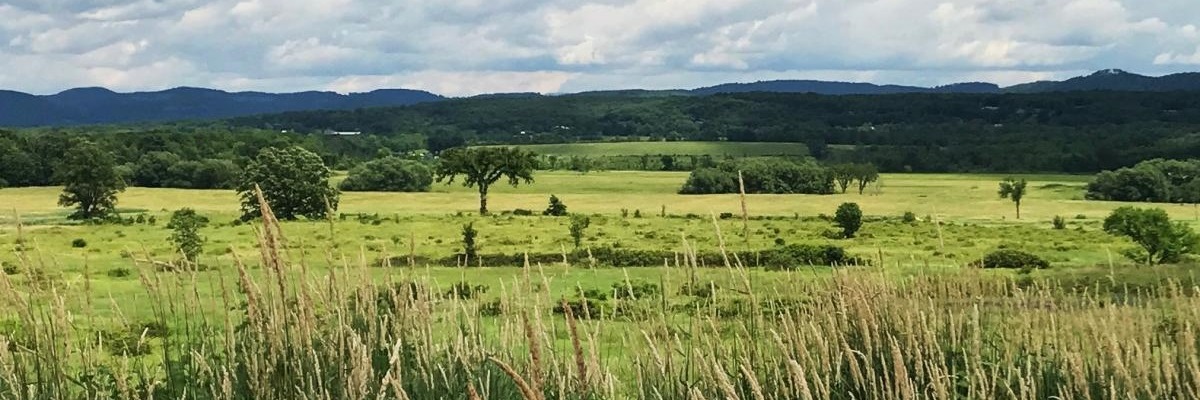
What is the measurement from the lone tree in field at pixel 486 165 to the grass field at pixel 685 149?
92464 millimetres

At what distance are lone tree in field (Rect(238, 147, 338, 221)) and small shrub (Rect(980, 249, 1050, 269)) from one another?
45.8 m

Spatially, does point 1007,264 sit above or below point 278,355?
below

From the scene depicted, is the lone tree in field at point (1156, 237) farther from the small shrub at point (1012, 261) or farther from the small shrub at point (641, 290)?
the small shrub at point (641, 290)

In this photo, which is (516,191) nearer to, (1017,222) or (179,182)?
(179,182)

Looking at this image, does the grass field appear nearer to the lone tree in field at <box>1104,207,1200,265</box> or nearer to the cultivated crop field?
the lone tree in field at <box>1104,207,1200,265</box>

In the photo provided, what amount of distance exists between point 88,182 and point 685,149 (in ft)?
392

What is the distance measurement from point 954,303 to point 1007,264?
36.2m

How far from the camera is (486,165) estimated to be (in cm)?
8375

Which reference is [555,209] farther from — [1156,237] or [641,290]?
[641,290]

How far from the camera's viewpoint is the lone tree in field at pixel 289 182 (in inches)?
2987

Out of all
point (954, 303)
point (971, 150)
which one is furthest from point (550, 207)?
point (971, 150)

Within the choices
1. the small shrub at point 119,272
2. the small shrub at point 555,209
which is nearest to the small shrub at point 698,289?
the small shrub at point 119,272

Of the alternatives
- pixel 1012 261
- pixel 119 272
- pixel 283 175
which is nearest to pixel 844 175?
Answer: pixel 283 175

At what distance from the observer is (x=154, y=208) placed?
89938 millimetres
